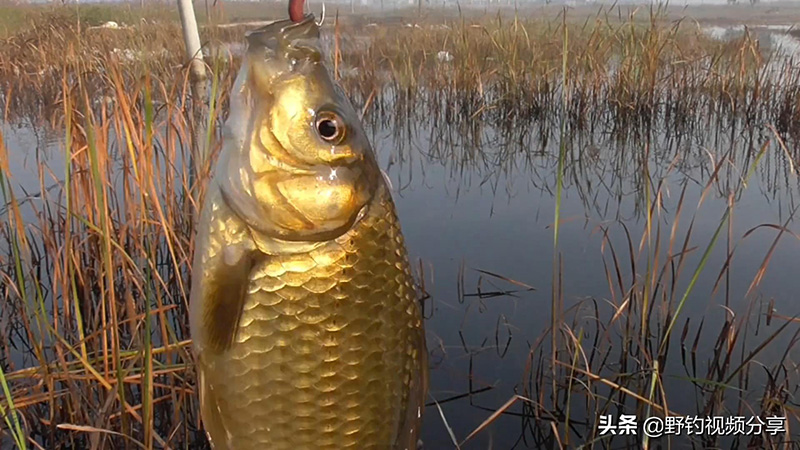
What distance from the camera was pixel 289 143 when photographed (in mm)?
915

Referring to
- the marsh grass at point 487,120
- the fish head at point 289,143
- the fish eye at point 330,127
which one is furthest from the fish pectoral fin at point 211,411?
the marsh grass at point 487,120

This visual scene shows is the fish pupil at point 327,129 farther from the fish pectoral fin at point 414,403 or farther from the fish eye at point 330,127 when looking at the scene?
the fish pectoral fin at point 414,403

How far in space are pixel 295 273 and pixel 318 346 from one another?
0.11m

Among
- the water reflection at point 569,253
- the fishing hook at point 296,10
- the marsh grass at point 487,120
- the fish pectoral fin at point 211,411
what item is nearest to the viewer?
the fishing hook at point 296,10

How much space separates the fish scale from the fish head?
0.04m

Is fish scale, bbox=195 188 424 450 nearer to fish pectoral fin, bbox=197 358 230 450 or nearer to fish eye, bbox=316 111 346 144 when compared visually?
fish pectoral fin, bbox=197 358 230 450

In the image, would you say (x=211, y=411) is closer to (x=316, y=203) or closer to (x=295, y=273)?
(x=295, y=273)

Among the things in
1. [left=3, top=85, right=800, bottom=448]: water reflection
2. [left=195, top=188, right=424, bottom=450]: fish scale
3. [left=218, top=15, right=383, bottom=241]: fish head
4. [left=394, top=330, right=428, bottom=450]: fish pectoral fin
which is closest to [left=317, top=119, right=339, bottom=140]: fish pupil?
[left=218, top=15, right=383, bottom=241]: fish head

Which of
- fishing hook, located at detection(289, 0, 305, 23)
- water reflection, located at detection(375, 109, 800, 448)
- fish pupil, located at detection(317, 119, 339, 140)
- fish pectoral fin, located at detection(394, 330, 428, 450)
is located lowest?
water reflection, located at detection(375, 109, 800, 448)

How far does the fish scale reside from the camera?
0.93m

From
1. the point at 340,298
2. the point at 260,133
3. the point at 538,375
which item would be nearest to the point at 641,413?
the point at 538,375

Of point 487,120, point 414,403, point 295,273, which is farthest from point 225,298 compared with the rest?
point 487,120

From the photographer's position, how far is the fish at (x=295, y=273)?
2.96 feet

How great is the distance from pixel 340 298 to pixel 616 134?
6.20 metres
